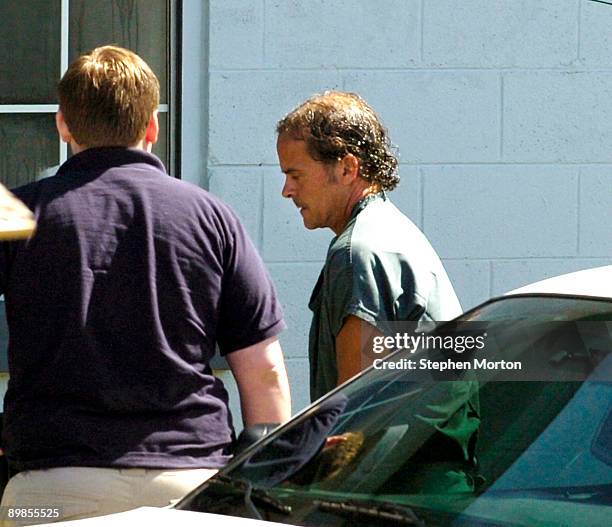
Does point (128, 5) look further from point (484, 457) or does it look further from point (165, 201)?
point (484, 457)

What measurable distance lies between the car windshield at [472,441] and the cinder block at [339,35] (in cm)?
A: 268

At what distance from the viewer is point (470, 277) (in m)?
5.29

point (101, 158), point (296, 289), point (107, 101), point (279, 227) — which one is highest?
point (107, 101)

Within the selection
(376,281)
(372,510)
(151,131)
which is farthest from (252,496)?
(151,131)

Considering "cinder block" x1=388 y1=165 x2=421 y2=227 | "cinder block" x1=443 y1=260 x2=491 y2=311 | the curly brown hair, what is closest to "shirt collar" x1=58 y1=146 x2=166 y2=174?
the curly brown hair

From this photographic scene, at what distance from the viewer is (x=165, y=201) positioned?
8.70 ft

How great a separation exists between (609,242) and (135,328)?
3.10 meters

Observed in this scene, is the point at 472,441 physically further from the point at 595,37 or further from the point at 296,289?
the point at 595,37

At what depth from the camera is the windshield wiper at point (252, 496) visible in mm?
2325

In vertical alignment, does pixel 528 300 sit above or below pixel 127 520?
above

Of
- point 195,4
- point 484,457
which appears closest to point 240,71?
point 195,4

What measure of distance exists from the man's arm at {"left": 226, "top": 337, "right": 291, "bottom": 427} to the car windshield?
141mm

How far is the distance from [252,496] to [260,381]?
389 millimetres

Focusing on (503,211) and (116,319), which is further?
(503,211)
